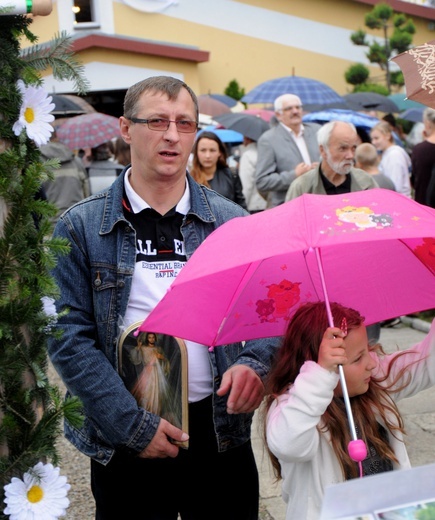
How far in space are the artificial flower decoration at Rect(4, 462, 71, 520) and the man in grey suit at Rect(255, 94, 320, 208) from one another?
5303 millimetres

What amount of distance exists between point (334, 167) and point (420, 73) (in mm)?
2210

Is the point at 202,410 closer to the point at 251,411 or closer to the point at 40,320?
the point at 251,411

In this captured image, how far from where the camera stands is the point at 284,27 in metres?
30.0

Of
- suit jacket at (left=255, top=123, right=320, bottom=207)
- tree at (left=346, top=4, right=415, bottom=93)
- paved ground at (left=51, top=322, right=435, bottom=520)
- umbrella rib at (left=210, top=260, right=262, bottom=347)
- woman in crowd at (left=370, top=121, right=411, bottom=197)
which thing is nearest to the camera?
umbrella rib at (left=210, top=260, right=262, bottom=347)

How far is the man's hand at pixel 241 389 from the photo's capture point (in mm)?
2723

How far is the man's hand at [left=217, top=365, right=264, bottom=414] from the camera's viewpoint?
107 inches

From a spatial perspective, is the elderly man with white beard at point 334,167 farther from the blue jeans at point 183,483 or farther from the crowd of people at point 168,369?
the blue jeans at point 183,483

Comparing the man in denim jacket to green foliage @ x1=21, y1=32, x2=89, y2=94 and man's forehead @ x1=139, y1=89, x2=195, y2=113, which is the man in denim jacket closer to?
man's forehead @ x1=139, y1=89, x2=195, y2=113

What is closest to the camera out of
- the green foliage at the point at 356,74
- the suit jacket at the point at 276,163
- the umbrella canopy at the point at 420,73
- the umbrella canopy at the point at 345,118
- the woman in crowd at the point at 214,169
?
the umbrella canopy at the point at 420,73

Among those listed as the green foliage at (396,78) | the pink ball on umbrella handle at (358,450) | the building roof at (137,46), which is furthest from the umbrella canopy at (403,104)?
the pink ball on umbrella handle at (358,450)

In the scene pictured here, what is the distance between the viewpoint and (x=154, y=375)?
8.99 ft

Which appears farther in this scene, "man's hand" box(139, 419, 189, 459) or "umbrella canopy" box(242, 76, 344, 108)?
"umbrella canopy" box(242, 76, 344, 108)

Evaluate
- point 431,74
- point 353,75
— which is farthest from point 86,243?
point 353,75

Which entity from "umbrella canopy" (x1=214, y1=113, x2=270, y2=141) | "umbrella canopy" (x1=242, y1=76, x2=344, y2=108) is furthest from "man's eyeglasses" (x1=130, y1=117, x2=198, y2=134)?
"umbrella canopy" (x1=242, y1=76, x2=344, y2=108)
